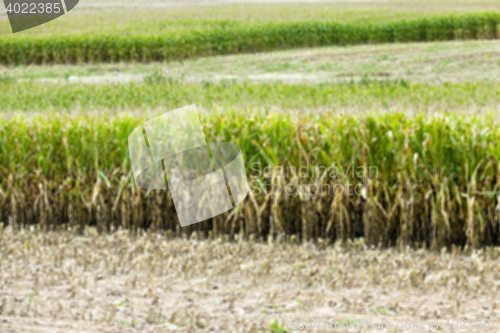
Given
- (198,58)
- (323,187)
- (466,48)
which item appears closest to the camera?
(323,187)

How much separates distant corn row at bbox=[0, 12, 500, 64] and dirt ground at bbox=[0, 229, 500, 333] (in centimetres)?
2188

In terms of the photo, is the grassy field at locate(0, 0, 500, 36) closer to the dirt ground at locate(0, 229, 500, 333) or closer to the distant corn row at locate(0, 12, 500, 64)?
the distant corn row at locate(0, 12, 500, 64)

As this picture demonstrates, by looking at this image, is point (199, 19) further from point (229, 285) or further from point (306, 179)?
point (229, 285)

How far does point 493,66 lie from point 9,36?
67.6 feet

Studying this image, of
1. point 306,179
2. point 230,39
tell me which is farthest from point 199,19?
point 306,179

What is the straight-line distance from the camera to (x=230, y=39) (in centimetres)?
2925

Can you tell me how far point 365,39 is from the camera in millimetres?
31641

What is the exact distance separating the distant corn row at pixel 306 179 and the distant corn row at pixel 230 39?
68.8 ft

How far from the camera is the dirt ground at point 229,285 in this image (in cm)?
404

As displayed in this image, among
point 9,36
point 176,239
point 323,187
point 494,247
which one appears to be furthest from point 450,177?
point 9,36

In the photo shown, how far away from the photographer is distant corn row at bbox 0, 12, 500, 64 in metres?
26.5

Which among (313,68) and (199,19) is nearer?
(313,68)

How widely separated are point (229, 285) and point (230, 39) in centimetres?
2553

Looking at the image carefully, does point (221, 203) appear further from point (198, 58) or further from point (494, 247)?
point (198, 58)
